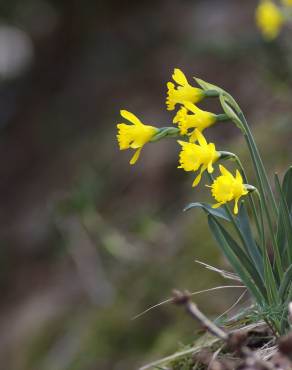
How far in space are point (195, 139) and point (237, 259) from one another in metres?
0.29

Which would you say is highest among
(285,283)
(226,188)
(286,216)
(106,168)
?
(226,188)

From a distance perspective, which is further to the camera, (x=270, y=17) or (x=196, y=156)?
(x=270, y=17)

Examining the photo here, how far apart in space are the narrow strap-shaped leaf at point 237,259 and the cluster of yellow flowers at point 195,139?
0.14 meters

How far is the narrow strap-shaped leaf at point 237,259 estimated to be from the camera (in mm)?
1471

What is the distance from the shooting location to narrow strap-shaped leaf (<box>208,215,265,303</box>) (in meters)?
1.47

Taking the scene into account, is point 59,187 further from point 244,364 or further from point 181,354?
point 244,364

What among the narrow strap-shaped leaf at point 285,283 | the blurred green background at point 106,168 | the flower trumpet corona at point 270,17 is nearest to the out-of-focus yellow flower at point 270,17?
the flower trumpet corona at point 270,17

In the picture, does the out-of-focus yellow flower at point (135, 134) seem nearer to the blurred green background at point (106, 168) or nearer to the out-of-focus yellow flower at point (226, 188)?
the out-of-focus yellow flower at point (226, 188)

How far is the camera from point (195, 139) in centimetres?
137

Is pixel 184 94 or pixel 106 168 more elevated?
pixel 184 94

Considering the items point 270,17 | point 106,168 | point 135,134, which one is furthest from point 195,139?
point 106,168

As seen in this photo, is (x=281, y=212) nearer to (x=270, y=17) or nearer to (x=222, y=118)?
(x=222, y=118)

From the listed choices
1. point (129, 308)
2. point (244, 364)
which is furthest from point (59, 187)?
point (244, 364)

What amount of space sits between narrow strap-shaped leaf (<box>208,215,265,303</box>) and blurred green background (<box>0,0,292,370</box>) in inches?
18.3
